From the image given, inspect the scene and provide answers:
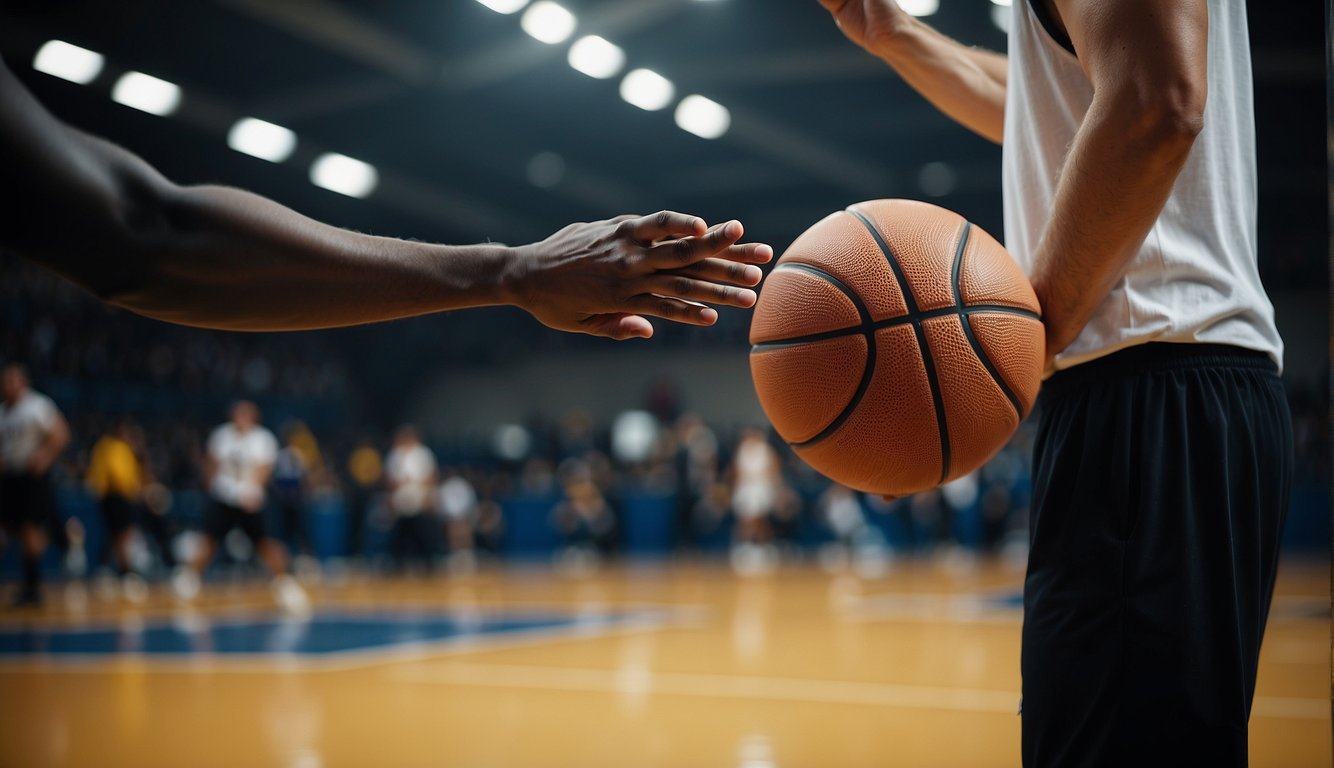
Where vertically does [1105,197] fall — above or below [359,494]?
above

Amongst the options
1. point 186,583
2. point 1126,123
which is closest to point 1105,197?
point 1126,123

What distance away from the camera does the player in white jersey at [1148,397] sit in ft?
Result: 4.06

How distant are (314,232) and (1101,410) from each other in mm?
1036

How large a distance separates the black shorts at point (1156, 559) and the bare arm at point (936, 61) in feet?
2.21

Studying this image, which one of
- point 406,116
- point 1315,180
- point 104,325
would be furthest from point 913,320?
point 1315,180

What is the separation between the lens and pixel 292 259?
1.26m

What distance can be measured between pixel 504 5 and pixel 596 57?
1.59 metres

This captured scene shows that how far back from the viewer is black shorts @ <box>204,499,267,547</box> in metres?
8.60

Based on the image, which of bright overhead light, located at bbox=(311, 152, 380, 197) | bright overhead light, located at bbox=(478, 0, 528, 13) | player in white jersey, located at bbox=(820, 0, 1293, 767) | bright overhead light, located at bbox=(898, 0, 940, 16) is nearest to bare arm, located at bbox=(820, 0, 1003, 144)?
player in white jersey, located at bbox=(820, 0, 1293, 767)

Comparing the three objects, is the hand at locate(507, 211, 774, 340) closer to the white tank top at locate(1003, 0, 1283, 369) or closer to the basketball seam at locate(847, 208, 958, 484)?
the basketball seam at locate(847, 208, 958, 484)

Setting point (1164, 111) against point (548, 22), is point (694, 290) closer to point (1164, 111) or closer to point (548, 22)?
point (1164, 111)

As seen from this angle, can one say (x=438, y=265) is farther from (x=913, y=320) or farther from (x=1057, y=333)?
(x=1057, y=333)

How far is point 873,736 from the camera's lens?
3.37 m

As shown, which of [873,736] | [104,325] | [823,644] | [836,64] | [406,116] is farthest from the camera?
[104,325]
